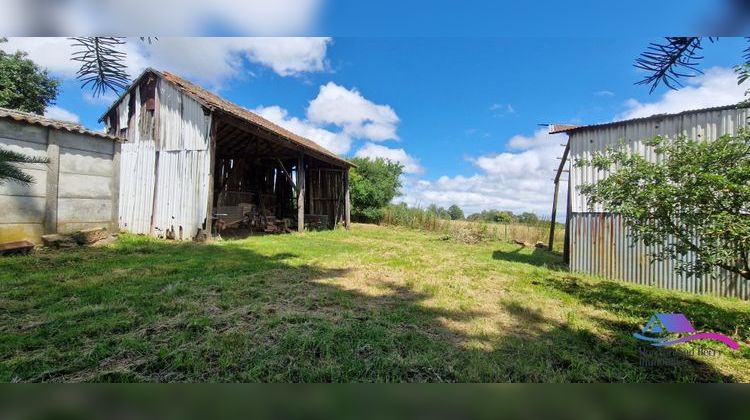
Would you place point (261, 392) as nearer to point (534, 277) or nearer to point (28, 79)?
point (28, 79)

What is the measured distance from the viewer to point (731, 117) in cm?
545

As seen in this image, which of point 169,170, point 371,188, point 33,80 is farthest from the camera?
point 371,188

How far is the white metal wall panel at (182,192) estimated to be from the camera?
29.6 feet

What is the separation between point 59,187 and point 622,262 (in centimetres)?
1167

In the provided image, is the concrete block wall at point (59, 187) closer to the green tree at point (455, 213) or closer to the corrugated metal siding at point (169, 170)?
the corrugated metal siding at point (169, 170)

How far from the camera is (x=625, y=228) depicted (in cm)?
671

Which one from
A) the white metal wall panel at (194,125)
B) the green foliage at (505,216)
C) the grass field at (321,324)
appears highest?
the white metal wall panel at (194,125)

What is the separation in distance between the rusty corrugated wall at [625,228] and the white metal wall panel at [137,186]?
11079 millimetres

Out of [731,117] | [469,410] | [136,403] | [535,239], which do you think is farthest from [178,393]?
[535,239]

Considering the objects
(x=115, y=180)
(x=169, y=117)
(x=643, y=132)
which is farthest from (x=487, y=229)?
(x=115, y=180)

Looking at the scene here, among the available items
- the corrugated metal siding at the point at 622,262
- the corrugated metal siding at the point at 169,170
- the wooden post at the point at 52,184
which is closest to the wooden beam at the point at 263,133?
the corrugated metal siding at the point at 169,170

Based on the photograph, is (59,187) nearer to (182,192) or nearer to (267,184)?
(182,192)

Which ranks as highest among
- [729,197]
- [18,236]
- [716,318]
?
[729,197]

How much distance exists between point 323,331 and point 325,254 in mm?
4927
